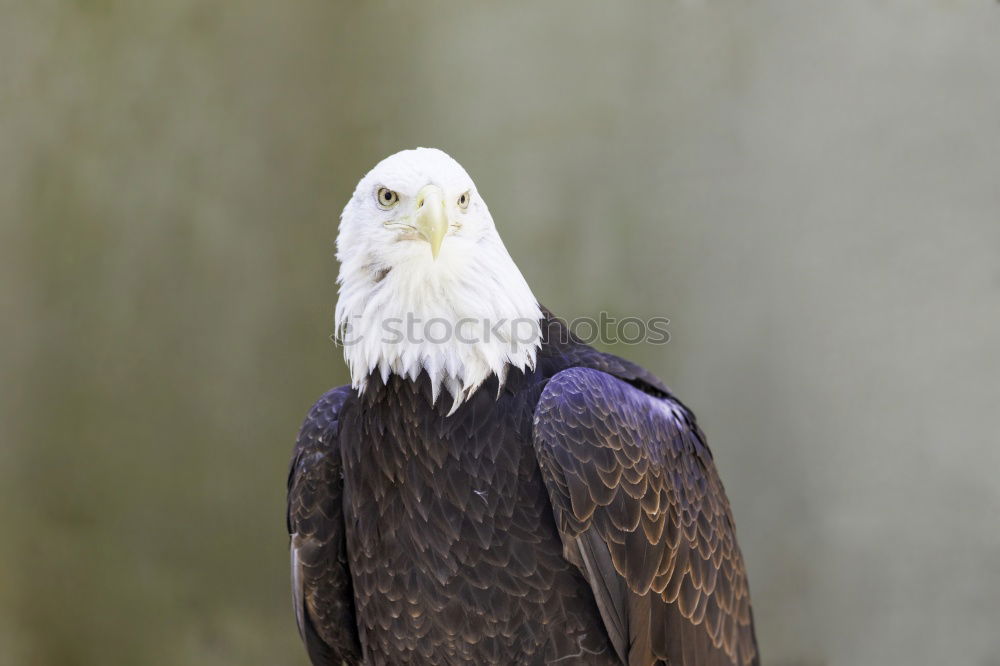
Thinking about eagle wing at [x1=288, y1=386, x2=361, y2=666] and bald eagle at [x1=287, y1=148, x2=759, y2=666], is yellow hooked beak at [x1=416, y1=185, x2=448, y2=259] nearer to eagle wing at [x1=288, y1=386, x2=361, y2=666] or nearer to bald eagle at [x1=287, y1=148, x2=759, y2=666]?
bald eagle at [x1=287, y1=148, x2=759, y2=666]

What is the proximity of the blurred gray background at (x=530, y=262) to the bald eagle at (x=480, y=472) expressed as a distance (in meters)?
1.50

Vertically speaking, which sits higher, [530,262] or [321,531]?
[530,262]

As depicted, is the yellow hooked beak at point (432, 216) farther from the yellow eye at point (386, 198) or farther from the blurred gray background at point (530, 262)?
the blurred gray background at point (530, 262)

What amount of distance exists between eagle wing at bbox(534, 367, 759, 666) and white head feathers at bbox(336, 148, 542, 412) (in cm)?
19

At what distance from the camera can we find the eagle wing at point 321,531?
2.32 meters

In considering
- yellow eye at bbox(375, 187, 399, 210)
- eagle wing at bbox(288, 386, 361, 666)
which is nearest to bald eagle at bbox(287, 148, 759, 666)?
yellow eye at bbox(375, 187, 399, 210)

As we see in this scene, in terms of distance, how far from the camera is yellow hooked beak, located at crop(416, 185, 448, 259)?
193 cm

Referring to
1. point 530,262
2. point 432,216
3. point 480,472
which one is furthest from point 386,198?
point 530,262

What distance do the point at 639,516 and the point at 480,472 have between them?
37 cm

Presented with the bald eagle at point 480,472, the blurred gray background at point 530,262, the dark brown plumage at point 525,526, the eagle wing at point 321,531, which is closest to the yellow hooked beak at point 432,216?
the bald eagle at point 480,472

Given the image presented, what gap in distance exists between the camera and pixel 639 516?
209 cm

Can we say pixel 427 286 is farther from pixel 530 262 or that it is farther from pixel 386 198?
pixel 530 262

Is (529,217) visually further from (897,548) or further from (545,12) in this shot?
(897,548)

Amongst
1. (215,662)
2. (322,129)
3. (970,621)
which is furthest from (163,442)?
(970,621)
